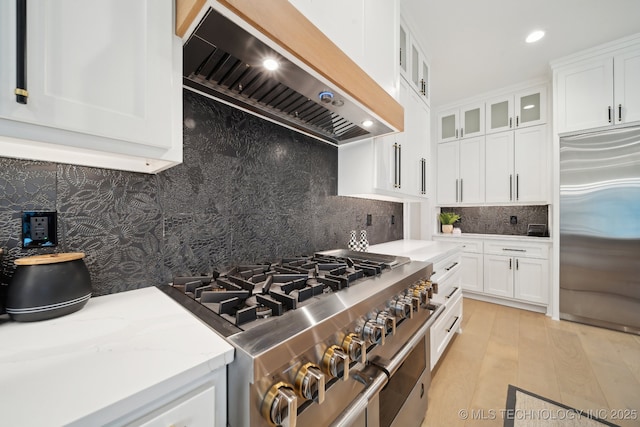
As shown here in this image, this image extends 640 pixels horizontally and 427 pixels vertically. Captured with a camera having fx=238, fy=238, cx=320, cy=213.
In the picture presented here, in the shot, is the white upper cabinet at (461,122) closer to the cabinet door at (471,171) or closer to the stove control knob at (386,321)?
the cabinet door at (471,171)

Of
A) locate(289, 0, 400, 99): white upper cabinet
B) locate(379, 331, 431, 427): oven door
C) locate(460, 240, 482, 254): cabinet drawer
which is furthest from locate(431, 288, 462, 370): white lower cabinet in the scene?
locate(289, 0, 400, 99): white upper cabinet

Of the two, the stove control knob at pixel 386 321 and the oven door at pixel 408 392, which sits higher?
the stove control knob at pixel 386 321

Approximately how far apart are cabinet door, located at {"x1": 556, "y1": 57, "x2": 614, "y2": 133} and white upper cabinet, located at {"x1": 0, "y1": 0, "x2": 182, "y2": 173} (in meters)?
3.69

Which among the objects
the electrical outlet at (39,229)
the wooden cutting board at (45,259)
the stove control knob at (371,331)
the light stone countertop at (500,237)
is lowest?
the stove control knob at (371,331)

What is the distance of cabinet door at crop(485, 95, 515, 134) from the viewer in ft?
10.3

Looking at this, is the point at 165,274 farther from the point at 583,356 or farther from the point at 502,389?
the point at 583,356

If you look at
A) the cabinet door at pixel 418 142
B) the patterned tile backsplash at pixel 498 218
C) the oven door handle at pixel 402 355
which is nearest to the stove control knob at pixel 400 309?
the oven door handle at pixel 402 355

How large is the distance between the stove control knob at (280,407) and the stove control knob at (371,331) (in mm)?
316

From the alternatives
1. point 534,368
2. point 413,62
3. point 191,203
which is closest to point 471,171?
point 413,62

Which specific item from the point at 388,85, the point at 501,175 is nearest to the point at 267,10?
the point at 388,85

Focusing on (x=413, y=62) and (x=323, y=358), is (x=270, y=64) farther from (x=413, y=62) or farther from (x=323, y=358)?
(x=413, y=62)

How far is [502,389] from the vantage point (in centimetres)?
160

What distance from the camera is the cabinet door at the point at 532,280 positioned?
2777 millimetres

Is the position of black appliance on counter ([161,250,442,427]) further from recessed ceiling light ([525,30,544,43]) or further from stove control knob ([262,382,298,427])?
recessed ceiling light ([525,30,544,43])
